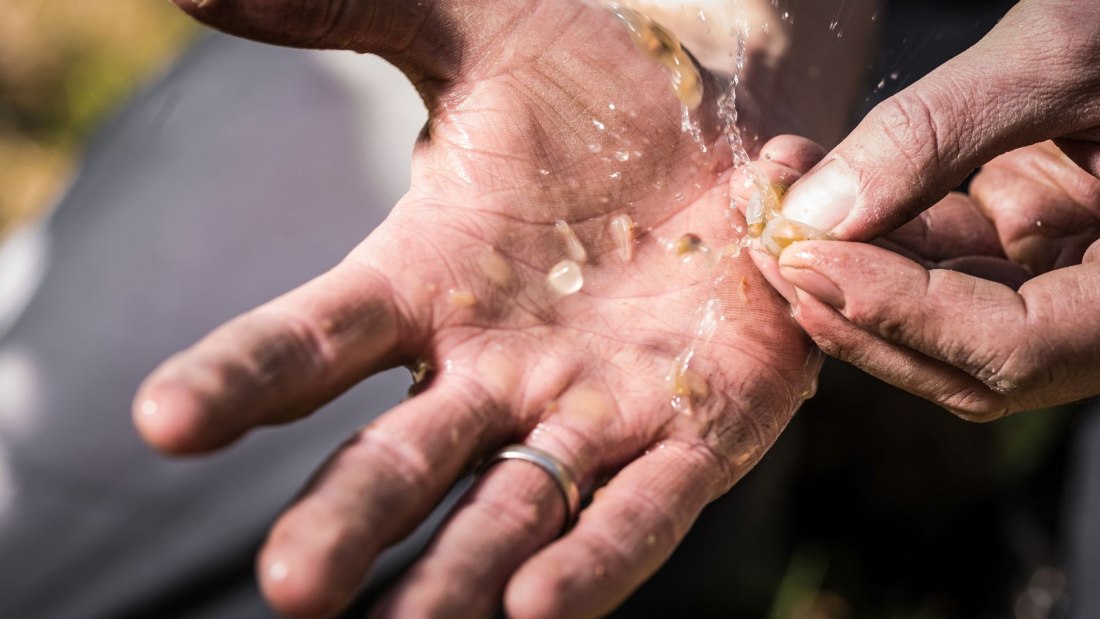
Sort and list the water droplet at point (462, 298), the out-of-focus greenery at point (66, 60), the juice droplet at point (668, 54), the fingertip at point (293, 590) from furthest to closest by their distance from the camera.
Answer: the out-of-focus greenery at point (66, 60) < the juice droplet at point (668, 54) < the water droplet at point (462, 298) < the fingertip at point (293, 590)

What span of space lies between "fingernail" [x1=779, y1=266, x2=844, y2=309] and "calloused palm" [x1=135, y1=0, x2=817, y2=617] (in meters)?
0.16

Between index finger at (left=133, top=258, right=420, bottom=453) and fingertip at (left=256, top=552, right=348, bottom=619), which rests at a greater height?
index finger at (left=133, top=258, right=420, bottom=453)

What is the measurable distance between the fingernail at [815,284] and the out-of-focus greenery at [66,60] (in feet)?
9.47

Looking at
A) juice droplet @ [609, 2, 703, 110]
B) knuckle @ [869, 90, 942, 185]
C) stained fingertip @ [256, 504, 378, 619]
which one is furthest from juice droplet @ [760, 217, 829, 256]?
stained fingertip @ [256, 504, 378, 619]

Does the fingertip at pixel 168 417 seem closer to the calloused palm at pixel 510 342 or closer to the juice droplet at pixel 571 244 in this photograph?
the calloused palm at pixel 510 342

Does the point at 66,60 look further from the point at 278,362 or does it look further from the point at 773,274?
the point at 773,274

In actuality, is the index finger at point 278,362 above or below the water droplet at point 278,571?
above

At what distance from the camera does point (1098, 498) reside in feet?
7.74

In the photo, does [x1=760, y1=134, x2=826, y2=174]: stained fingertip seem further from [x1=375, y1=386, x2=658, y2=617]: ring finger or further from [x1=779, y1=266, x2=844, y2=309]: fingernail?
[x1=375, y1=386, x2=658, y2=617]: ring finger

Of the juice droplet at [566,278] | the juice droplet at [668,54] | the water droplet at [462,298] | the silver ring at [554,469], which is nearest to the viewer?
the silver ring at [554,469]

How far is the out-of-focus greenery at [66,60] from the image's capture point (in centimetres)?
336

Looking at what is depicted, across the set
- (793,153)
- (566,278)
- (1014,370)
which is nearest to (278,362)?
(566,278)

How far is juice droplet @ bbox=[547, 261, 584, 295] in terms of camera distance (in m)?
1.37

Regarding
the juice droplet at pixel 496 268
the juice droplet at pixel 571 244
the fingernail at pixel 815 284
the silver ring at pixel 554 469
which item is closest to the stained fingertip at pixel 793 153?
the fingernail at pixel 815 284
